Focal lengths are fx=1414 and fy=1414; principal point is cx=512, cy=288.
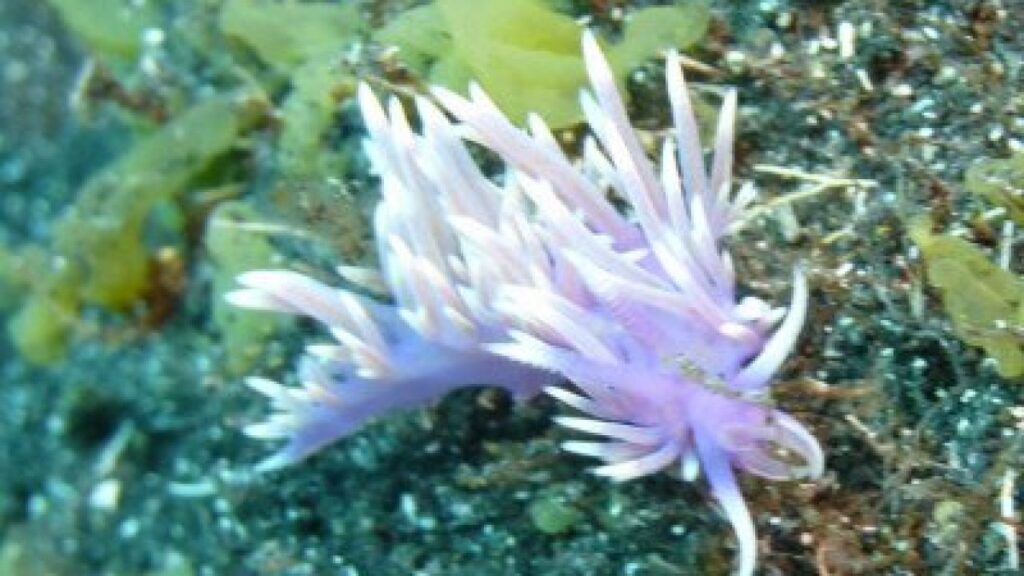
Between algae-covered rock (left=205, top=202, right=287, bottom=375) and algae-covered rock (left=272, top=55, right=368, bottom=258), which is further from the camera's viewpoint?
algae-covered rock (left=205, top=202, right=287, bottom=375)

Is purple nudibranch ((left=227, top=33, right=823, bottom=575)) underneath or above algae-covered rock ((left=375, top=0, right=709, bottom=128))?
underneath

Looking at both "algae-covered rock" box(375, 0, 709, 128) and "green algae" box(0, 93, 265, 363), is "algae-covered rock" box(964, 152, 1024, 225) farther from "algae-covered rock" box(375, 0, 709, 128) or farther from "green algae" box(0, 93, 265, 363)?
"green algae" box(0, 93, 265, 363)

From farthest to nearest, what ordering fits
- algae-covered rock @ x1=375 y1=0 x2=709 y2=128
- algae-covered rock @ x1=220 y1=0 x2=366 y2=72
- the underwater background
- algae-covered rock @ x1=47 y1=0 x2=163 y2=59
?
algae-covered rock @ x1=47 y1=0 x2=163 y2=59 → algae-covered rock @ x1=220 y1=0 x2=366 y2=72 → algae-covered rock @ x1=375 y1=0 x2=709 y2=128 → the underwater background

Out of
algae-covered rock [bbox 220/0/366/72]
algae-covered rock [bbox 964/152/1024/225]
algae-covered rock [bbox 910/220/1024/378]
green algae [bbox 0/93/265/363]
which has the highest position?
algae-covered rock [bbox 220/0/366/72]

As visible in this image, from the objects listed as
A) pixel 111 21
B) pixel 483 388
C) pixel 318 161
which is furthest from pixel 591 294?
pixel 111 21

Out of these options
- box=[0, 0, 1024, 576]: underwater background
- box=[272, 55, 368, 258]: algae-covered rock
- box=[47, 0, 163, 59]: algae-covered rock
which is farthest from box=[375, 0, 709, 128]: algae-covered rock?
box=[47, 0, 163, 59]: algae-covered rock

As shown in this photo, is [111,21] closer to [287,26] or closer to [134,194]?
[134,194]

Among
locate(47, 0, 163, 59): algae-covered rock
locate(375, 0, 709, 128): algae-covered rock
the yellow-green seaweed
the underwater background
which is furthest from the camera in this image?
locate(47, 0, 163, 59): algae-covered rock
